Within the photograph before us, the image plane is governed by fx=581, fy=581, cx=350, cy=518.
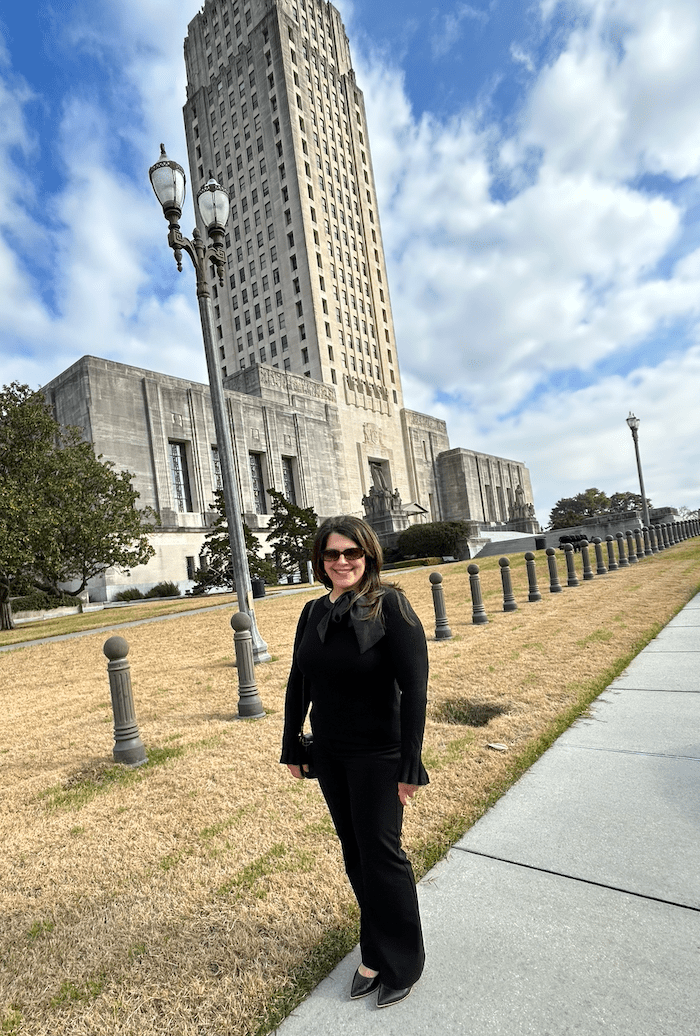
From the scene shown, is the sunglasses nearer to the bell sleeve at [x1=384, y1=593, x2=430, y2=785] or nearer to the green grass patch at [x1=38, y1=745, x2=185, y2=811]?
the bell sleeve at [x1=384, y1=593, x2=430, y2=785]

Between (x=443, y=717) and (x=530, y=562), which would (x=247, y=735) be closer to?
(x=443, y=717)

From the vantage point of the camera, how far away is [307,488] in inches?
2261

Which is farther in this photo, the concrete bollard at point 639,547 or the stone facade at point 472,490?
the stone facade at point 472,490

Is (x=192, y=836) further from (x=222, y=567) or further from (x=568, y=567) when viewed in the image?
(x=222, y=567)

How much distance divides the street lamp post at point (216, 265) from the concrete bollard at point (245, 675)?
233cm

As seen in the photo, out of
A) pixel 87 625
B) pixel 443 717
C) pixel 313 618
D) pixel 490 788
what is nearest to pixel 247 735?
pixel 443 717

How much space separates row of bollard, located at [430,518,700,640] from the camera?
10.2 metres

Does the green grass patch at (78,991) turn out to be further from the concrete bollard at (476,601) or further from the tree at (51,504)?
the tree at (51,504)

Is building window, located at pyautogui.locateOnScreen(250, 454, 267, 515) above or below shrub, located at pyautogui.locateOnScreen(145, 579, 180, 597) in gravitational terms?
above

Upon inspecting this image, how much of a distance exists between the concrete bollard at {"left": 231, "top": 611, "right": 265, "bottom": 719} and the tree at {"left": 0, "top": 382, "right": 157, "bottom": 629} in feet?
59.4

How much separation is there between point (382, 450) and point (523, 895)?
223 feet

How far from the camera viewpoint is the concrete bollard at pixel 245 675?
6.38 meters

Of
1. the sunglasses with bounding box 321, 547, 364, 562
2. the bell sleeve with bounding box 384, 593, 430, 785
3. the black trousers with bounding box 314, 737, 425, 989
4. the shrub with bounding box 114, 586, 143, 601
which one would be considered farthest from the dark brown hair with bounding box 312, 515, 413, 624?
the shrub with bounding box 114, 586, 143, 601

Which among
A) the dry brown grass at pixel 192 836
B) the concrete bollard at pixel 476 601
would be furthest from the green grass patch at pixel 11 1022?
the concrete bollard at pixel 476 601
